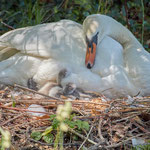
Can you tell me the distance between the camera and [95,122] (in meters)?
3.44

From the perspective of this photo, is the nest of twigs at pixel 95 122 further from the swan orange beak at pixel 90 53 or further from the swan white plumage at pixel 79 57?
the swan orange beak at pixel 90 53

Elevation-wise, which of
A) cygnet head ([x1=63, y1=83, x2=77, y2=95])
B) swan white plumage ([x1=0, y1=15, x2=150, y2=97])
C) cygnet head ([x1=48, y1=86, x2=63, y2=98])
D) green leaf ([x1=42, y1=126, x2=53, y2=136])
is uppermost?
swan white plumage ([x1=0, y1=15, x2=150, y2=97])

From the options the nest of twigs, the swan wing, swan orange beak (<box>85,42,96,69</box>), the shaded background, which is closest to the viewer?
the nest of twigs

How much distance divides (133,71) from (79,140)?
1.51m

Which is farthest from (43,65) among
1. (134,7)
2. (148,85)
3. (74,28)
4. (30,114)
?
(134,7)

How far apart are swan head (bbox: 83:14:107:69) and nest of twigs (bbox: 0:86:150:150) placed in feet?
2.27

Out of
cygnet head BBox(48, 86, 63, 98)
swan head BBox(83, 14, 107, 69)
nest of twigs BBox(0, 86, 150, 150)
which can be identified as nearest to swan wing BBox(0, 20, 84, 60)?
swan head BBox(83, 14, 107, 69)

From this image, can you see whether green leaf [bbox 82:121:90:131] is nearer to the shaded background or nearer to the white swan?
the white swan

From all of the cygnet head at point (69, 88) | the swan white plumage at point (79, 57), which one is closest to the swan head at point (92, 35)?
the swan white plumage at point (79, 57)

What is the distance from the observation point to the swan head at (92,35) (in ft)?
14.4

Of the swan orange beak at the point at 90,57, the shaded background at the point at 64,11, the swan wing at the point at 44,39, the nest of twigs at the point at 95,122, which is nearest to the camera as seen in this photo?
the nest of twigs at the point at 95,122

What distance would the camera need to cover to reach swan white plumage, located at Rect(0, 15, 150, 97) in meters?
4.38

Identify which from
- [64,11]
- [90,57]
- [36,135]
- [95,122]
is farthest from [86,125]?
[64,11]

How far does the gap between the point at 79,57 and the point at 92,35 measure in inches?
15.9
